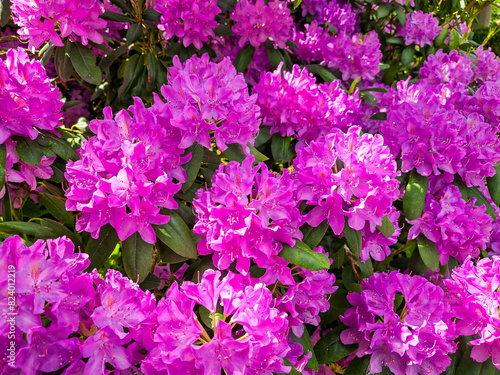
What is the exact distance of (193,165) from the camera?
1.05 meters

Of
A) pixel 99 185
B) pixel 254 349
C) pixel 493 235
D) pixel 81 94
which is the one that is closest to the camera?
pixel 254 349

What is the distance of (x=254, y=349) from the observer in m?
0.75

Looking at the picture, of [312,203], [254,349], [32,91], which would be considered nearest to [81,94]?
[32,91]

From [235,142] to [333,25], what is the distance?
1.35 metres

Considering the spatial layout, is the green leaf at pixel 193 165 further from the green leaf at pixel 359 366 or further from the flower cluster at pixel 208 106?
the green leaf at pixel 359 366

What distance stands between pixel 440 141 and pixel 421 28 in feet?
3.76

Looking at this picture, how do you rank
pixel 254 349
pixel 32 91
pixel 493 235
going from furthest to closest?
pixel 493 235 → pixel 32 91 → pixel 254 349

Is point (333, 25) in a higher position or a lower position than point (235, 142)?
higher

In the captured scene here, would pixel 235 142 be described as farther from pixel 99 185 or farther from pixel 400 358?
pixel 400 358

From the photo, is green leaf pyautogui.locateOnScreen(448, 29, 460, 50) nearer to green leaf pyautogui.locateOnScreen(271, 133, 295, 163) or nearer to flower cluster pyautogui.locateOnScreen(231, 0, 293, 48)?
flower cluster pyautogui.locateOnScreen(231, 0, 293, 48)

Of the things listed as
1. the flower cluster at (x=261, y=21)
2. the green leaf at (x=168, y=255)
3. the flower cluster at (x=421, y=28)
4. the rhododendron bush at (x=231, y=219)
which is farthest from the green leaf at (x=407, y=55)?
the green leaf at (x=168, y=255)

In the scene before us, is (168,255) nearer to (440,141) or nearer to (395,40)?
(440,141)

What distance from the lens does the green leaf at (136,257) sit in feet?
3.16

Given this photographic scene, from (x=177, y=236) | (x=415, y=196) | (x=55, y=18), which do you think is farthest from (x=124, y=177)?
(x=415, y=196)
